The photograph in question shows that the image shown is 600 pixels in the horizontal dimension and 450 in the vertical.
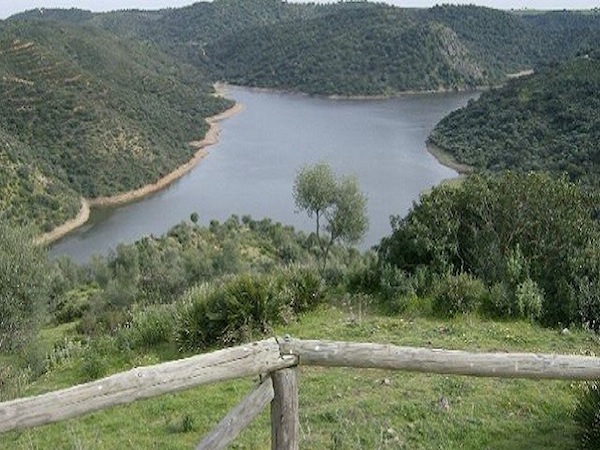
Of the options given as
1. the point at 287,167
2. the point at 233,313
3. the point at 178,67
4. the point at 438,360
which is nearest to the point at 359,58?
the point at 178,67

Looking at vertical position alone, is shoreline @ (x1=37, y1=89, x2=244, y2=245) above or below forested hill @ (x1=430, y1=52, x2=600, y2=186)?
below

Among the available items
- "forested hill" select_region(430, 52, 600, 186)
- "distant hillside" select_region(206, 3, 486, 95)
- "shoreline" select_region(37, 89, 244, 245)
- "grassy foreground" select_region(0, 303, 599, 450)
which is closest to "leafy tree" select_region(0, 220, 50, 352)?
"grassy foreground" select_region(0, 303, 599, 450)

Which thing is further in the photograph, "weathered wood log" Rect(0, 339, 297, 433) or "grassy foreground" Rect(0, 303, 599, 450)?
"grassy foreground" Rect(0, 303, 599, 450)

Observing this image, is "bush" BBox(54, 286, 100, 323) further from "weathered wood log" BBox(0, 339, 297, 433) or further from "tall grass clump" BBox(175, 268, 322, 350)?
"weathered wood log" BBox(0, 339, 297, 433)

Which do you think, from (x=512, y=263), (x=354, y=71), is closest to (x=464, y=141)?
(x=354, y=71)

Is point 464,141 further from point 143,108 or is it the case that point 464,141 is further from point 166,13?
point 166,13

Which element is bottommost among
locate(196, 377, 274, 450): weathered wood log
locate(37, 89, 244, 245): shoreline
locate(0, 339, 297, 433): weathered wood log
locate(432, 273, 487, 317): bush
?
locate(37, 89, 244, 245): shoreline

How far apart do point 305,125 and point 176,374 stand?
72.9 m

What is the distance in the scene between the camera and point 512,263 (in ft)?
26.0

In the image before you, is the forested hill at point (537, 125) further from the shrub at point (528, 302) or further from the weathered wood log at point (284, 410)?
the weathered wood log at point (284, 410)

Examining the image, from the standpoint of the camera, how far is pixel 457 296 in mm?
7406

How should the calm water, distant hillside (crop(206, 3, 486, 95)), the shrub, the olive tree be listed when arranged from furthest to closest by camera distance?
distant hillside (crop(206, 3, 486, 95))
the calm water
the olive tree
the shrub

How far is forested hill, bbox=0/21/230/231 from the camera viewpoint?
1754 inches

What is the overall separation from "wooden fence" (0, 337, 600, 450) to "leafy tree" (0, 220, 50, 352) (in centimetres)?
984
